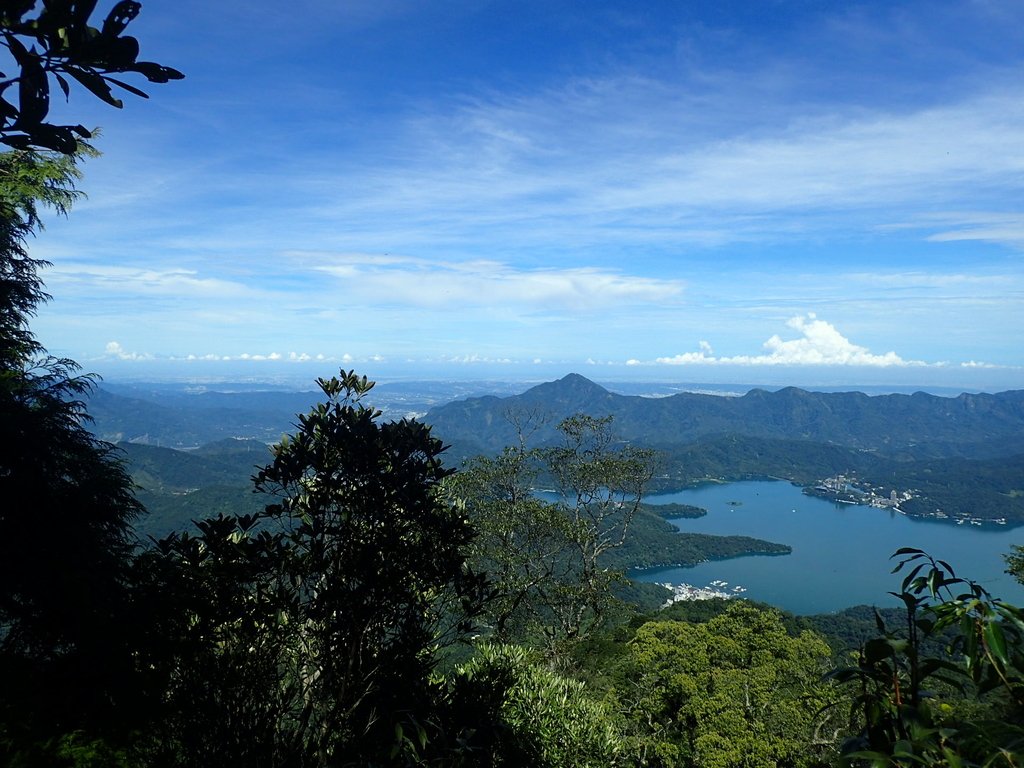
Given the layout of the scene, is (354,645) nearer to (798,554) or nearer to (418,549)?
(418,549)

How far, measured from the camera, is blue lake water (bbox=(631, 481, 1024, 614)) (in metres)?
72.9

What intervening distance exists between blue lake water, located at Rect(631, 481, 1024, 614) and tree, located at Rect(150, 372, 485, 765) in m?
60.9

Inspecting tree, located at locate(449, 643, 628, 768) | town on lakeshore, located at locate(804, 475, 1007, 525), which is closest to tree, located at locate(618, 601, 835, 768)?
tree, located at locate(449, 643, 628, 768)

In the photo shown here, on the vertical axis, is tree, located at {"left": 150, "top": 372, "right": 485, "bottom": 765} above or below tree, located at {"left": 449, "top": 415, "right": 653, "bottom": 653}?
above

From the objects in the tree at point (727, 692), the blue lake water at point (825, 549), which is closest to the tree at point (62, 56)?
the tree at point (727, 692)

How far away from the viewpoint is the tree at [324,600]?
388 cm

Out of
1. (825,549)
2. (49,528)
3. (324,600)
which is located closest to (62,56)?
(324,600)

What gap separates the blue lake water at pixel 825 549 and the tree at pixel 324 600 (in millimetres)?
60922

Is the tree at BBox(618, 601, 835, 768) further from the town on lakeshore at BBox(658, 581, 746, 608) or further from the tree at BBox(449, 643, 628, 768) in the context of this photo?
the town on lakeshore at BBox(658, 581, 746, 608)

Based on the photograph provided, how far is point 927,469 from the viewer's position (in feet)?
498

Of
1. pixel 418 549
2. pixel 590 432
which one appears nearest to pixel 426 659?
pixel 418 549

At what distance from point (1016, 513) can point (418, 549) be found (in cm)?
15199

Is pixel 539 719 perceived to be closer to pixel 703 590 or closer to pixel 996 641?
pixel 996 641

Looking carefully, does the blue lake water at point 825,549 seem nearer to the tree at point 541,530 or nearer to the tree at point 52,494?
the tree at point 541,530
